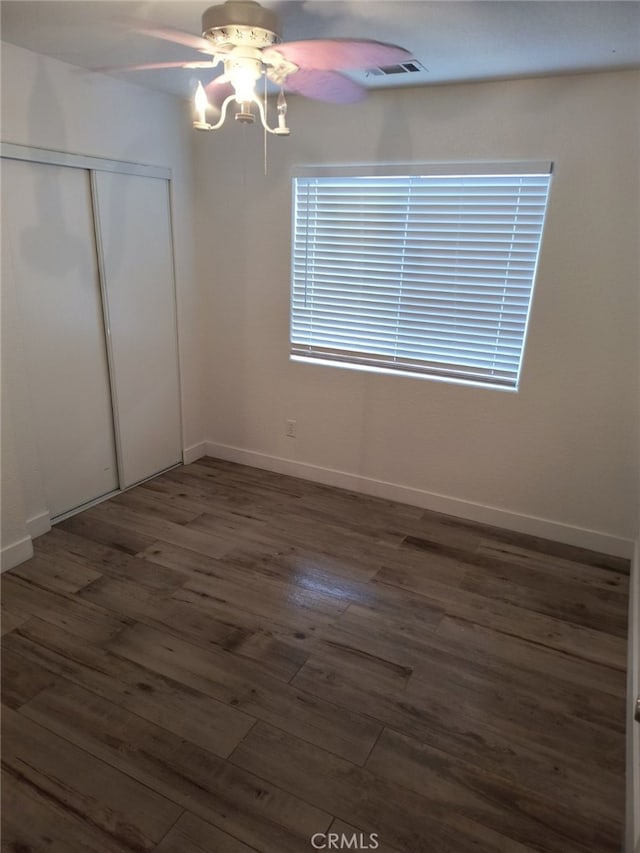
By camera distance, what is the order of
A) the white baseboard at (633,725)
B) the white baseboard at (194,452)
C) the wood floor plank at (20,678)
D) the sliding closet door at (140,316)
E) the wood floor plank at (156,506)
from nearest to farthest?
the white baseboard at (633,725) < the wood floor plank at (20,678) < the sliding closet door at (140,316) < the wood floor plank at (156,506) < the white baseboard at (194,452)

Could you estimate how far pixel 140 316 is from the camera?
3549 mm

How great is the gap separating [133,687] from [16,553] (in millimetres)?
1145

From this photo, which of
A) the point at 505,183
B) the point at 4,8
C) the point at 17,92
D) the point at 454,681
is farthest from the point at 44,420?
the point at 505,183

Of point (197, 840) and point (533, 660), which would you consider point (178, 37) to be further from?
point (533, 660)

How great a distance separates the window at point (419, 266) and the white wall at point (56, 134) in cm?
87

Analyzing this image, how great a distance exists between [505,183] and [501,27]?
0.95 m

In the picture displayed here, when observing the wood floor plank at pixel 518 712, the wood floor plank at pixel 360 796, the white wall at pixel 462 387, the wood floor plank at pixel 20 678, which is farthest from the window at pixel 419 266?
the wood floor plank at pixel 20 678

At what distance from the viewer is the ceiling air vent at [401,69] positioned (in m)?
2.54

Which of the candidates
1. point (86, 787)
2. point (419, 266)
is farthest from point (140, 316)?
point (86, 787)

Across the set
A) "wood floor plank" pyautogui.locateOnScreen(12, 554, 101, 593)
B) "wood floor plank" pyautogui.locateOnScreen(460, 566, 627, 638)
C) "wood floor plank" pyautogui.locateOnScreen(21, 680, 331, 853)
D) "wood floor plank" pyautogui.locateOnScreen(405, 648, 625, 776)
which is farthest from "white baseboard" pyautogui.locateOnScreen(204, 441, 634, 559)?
"wood floor plank" pyautogui.locateOnScreen(21, 680, 331, 853)

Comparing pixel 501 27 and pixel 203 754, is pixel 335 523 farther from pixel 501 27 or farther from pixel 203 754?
pixel 501 27

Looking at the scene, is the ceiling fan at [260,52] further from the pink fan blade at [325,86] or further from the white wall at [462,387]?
the white wall at [462,387]

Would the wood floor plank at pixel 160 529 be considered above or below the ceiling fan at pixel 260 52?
below

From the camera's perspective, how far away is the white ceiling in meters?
1.93
